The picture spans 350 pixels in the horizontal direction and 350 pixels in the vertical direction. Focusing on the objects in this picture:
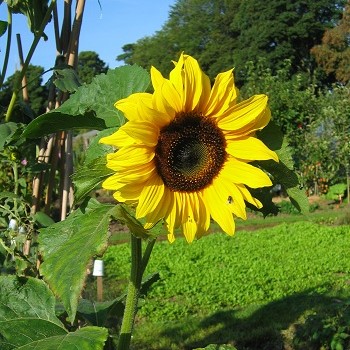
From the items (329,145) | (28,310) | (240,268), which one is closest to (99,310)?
(28,310)

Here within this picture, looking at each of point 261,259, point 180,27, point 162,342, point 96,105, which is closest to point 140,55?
point 180,27

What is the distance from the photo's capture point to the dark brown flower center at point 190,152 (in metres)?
1.16

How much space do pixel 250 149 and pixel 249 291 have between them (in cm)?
509

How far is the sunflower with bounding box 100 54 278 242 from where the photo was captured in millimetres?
1093

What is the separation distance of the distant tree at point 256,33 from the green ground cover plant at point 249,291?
74.9ft

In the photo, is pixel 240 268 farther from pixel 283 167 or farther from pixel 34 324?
pixel 283 167

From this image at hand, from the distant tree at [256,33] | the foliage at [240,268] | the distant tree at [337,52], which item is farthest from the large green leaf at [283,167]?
the distant tree at [256,33]

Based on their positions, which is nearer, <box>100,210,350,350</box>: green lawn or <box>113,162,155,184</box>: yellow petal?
<box>113,162,155,184</box>: yellow petal

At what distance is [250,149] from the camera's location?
1.16 m

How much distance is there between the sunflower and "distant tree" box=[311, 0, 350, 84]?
29066mm

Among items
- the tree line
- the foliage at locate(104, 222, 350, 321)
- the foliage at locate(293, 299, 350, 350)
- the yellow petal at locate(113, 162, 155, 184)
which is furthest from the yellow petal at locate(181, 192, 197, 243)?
the tree line

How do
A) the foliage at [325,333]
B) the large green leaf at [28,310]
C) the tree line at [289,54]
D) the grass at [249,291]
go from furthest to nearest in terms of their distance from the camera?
1. the tree line at [289,54]
2. the grass at [249,291]
3. the foliage at [325,333]
4. the large green leaf at [28,310]

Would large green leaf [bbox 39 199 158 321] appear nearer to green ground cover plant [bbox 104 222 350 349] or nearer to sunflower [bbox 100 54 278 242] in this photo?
sunflower [bbox 100 54 278 242]

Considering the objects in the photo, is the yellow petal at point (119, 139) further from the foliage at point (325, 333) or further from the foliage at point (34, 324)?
the foliage at point (325, 333)
